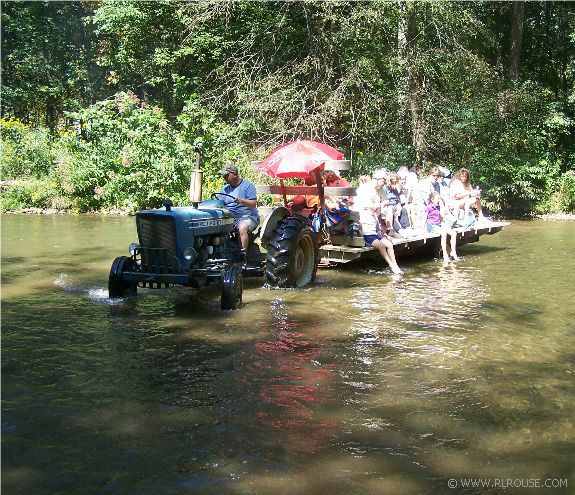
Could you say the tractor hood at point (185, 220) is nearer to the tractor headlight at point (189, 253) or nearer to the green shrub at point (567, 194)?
the tractor headlight at point (189, 253)

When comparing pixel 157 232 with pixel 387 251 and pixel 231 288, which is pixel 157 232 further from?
pixel 387 251

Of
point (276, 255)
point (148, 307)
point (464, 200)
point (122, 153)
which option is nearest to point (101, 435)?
point (148, 307)

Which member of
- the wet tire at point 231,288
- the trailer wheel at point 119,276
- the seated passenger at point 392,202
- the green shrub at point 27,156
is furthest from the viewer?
the green shrub at point 27,156

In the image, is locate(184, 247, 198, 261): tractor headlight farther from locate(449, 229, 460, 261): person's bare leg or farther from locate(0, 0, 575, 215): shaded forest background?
locate(0, 0, 575, 215): shaded forest background

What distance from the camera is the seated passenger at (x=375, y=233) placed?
11.4m

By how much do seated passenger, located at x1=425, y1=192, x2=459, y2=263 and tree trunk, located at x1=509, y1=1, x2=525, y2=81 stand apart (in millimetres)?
13571

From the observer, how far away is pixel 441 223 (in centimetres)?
1341

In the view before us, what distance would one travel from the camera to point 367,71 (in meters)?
24.0

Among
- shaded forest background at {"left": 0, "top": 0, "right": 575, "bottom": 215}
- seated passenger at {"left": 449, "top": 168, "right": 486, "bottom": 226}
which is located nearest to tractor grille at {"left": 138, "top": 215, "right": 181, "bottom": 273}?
seated passenger at {"left": 449, "top": 168, "right": 486, "bottom": 226}

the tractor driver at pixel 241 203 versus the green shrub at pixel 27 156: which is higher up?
the green shrub at pixel 27 156

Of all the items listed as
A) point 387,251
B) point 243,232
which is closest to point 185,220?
point 243,232

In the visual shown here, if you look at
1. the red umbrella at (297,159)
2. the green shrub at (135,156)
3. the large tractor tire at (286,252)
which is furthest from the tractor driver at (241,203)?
the green shrub at (135,156)

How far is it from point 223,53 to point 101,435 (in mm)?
25057

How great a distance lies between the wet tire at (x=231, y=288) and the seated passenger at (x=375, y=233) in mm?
3295
